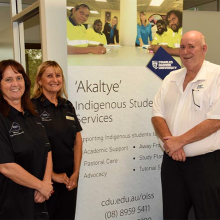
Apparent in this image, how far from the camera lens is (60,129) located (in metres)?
2.01

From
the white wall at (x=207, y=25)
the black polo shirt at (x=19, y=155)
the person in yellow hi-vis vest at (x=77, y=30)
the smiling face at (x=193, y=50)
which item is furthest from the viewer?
the white wall at (x=207, y=25)

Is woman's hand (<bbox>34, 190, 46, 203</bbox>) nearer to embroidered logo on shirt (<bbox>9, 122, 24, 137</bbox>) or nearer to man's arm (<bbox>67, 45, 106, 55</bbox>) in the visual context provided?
embroidered logo on shirt (<bbox>9, 122, 24, 137</bbox>)

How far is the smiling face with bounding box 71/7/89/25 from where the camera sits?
232 centimetres

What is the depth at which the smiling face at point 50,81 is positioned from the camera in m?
2.06

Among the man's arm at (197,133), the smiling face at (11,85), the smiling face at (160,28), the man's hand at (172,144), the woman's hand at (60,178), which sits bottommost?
the woman's hand at (60,178)

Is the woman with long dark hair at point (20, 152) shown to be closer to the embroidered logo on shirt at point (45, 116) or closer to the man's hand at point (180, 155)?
the embroidered logo on shirt at point (45, 116)

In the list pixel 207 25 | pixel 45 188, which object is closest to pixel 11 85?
pixel 45 188

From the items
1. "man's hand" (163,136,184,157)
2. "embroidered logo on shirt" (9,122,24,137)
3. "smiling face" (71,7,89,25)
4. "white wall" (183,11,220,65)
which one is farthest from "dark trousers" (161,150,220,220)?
"white wall" (183,11,220,65)

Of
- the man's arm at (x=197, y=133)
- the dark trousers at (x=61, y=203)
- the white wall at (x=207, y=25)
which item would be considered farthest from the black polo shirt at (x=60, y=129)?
the white wall at (x=207, y=25)

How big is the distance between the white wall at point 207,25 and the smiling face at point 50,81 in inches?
65.3

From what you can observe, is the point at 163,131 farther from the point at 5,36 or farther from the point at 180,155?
the point at 5,36

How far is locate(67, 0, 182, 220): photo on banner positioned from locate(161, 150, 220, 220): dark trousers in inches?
20.6

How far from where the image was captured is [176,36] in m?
2.72

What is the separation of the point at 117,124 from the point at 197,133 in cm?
79
